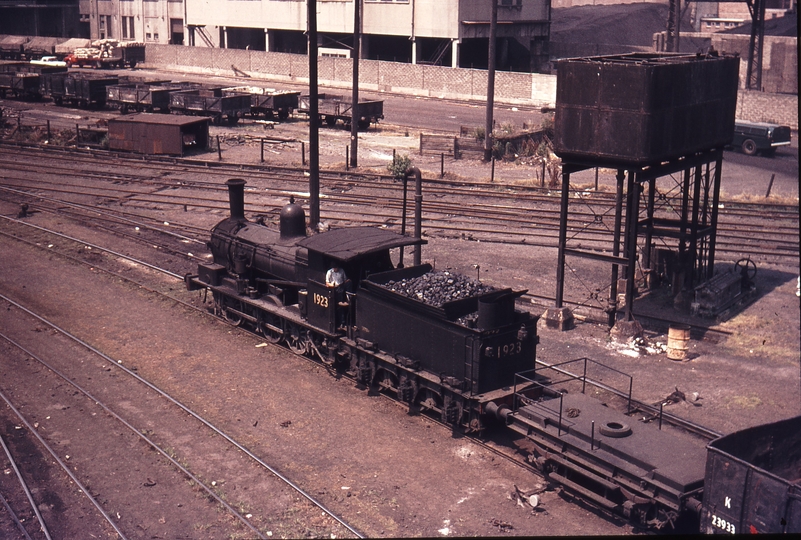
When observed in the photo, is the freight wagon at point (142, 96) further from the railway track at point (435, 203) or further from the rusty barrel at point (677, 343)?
the rusty barrel at point (677, 343)

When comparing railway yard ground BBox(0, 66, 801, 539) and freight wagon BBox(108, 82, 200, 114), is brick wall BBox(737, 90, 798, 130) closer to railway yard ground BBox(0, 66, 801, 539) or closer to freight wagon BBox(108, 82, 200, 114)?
railway yard ground BBox(0, 66, 801, 539)

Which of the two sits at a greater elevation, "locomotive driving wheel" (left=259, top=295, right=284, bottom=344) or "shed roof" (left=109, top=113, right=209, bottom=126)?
"shed roof" (left=109, top=113, right=209, bottom=126)

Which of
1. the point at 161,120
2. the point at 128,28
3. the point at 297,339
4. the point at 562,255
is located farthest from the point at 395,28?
the point at 297,339

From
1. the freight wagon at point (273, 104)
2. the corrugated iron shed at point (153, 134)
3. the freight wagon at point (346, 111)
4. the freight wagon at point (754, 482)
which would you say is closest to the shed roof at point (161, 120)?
the corrugated iron shed at point (153, 134)

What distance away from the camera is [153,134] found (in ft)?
132

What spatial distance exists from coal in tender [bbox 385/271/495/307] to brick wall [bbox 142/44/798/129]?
4025 centimetres

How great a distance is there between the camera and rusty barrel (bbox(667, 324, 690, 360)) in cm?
1853

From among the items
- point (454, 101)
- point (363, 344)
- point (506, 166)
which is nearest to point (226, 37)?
point (454, 101)

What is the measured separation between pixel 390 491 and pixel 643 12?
292 ft

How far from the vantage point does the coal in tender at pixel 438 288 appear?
50.0ft

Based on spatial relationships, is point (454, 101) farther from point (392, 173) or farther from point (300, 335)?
point (300, 335)

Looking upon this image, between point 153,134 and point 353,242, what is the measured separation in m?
26.3

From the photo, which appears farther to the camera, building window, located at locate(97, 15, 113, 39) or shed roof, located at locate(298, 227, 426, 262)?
building window, located at locate(97, 15, 113, 39)

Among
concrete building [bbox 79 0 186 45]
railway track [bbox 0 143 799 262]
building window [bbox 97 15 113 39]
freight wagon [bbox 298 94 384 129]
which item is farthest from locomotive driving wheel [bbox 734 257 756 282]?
building window [bbox 97 15 113 39]
